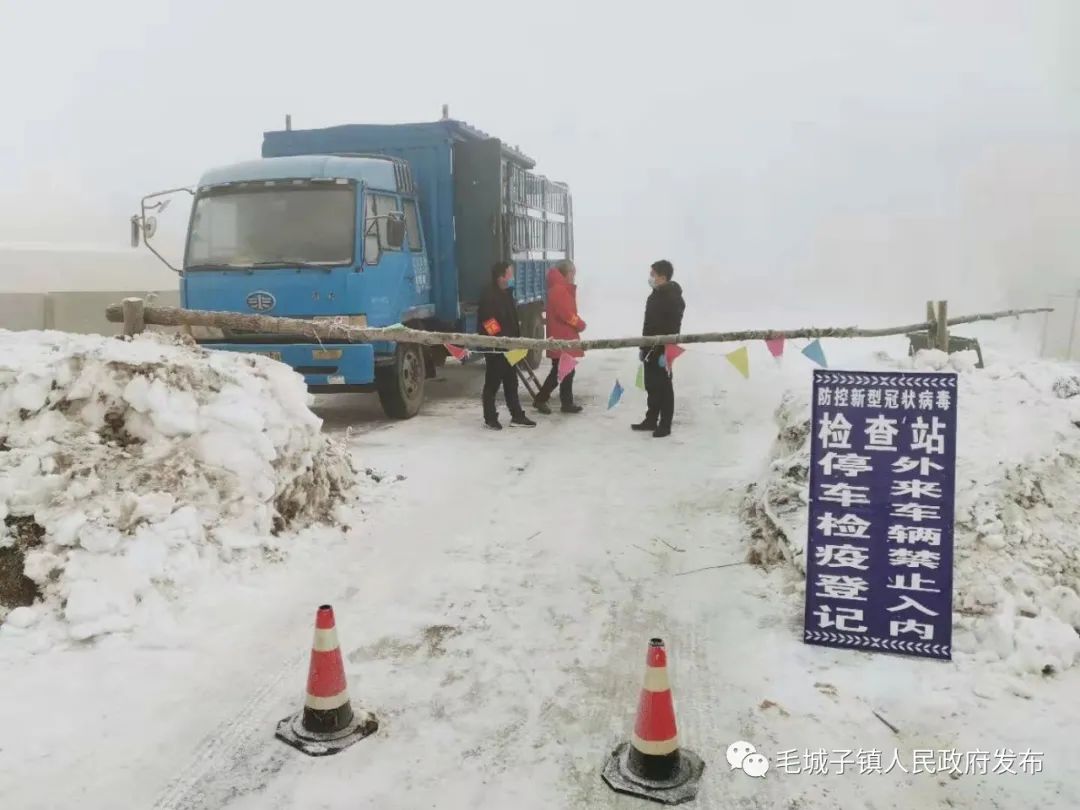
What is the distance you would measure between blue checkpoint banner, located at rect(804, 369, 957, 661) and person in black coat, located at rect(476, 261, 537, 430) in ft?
16.8

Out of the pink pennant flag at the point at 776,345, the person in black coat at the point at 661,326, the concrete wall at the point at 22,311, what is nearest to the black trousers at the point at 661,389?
the person in black coat at the point at 661,326

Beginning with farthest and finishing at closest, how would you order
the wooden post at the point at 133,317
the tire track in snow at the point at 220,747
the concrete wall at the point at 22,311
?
the concrete wall at the point at 22,311
the wooden post at the point at 133,317
the tire track in snow at the point at 220,747

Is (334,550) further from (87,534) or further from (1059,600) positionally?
(1059,600)

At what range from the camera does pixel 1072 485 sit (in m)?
4.91

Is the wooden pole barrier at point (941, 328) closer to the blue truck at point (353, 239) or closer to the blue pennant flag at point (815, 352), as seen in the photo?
the blue pennant flag at point (815, 352)

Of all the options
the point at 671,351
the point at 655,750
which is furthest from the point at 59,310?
the point at 655,750

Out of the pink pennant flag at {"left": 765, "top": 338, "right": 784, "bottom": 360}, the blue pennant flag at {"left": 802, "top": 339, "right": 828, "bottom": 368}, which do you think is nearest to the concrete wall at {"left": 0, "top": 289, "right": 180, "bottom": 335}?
the pink pennant flag at {"left": 765, "top": 338, "right": 784, "bottom": 360}

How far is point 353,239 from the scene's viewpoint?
8.93 m

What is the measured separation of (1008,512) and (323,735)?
379cm

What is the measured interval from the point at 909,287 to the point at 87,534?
127ft

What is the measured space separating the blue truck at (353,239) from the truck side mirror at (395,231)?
2 centimetres

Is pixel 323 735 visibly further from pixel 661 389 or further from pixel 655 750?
pixel 661 389

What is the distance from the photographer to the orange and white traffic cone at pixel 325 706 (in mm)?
3465

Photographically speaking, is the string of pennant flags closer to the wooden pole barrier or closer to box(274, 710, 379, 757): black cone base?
the wooden pole barrier
